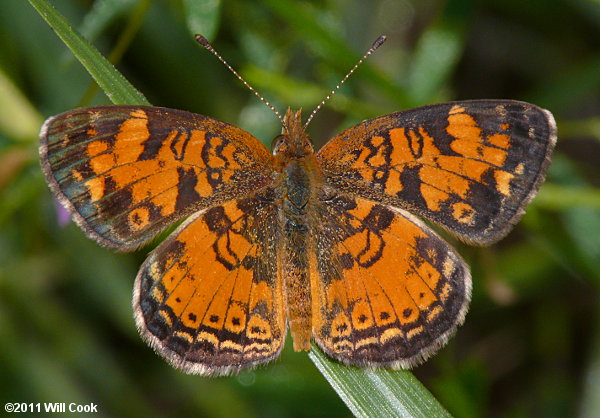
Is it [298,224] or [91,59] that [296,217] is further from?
[91,59]

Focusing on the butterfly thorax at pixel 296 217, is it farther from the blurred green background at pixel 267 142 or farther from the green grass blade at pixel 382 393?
the blurred green background at pixel 267 142

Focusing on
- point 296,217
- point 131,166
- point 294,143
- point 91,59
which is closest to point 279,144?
point 294,143

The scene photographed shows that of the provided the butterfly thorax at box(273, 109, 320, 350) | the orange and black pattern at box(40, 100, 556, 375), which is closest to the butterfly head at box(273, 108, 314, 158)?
the butterfly thorax at box(273, 109, 320, 350)

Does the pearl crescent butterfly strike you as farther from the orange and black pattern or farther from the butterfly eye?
the butterfly eye

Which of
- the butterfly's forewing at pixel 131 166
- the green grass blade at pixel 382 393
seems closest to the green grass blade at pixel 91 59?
the butterfly's forewing at pixel 131 166

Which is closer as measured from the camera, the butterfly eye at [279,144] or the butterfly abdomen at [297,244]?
the butterfly abdomen at [297,244]

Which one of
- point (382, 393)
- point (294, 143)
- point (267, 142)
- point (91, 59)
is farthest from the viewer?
point (267, 142)

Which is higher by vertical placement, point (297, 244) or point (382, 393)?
point (297, 244)
